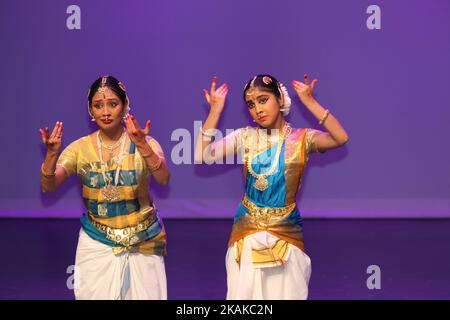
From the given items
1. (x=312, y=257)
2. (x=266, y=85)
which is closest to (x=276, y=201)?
(x=266, y=85)

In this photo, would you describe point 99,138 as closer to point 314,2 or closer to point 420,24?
point 314,2

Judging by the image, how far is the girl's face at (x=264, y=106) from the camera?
168 inches

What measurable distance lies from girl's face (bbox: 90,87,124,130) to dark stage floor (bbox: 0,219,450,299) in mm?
1331

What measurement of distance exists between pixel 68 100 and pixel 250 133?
3.23 meters

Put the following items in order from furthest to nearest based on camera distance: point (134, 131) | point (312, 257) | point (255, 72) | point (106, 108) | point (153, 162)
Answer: point (255, 72)
point (312, 257)
point (106, 108)
point (153, 162)
point (134, 131)

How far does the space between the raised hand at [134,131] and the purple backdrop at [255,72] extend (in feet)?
9.31

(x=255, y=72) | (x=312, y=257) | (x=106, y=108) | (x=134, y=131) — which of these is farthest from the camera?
(x=255, y=72)

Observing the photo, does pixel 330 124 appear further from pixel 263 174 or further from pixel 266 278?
pixel 266 278

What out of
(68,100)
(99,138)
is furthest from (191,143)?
(99,138)

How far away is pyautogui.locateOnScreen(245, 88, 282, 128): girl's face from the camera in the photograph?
428cm

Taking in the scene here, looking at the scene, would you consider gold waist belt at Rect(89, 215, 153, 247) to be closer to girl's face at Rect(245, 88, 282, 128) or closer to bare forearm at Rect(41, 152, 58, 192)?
bare forearm at Rect(41, 152, 58, 192)

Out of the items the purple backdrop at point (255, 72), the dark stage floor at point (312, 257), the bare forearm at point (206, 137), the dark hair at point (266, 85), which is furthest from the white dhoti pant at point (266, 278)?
the purple backdrop at point (255, 72)

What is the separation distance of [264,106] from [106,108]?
29.6 inches

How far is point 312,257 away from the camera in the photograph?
20.2 ft
